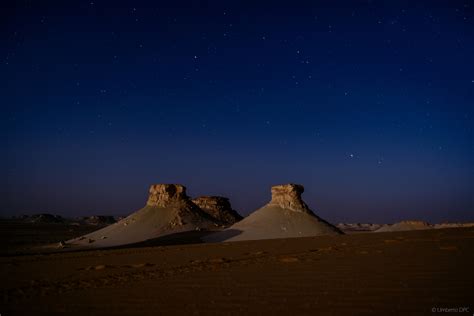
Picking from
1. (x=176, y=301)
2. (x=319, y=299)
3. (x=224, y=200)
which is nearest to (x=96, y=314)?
(x=176, y=301)

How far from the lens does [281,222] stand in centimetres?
4422

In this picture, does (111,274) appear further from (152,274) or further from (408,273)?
(408,273)

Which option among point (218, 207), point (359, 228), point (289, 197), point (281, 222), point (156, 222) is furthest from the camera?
point (359, 228)

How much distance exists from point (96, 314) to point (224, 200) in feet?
205

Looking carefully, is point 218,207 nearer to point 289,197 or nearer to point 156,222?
point 156,222

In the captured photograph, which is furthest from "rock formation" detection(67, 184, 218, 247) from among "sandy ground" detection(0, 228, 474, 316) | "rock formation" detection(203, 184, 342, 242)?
"sandy ground" detection(0, 228, 474, 316)

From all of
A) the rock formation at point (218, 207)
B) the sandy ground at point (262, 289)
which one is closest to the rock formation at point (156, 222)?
the rock formation at point (218, 207)

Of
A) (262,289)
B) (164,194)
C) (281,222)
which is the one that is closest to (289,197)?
(281,222)

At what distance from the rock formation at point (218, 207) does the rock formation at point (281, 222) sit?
17172mm

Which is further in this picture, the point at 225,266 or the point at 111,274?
the point at 225,266

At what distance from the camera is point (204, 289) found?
30.2ft

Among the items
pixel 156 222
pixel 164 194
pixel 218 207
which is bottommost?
pixel 156 222

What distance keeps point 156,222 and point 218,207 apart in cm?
1730

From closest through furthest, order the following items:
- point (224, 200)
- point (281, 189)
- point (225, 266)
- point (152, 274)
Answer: point (152, 274)
point (225, 266)
point (281, 189)
point (224, 200)
